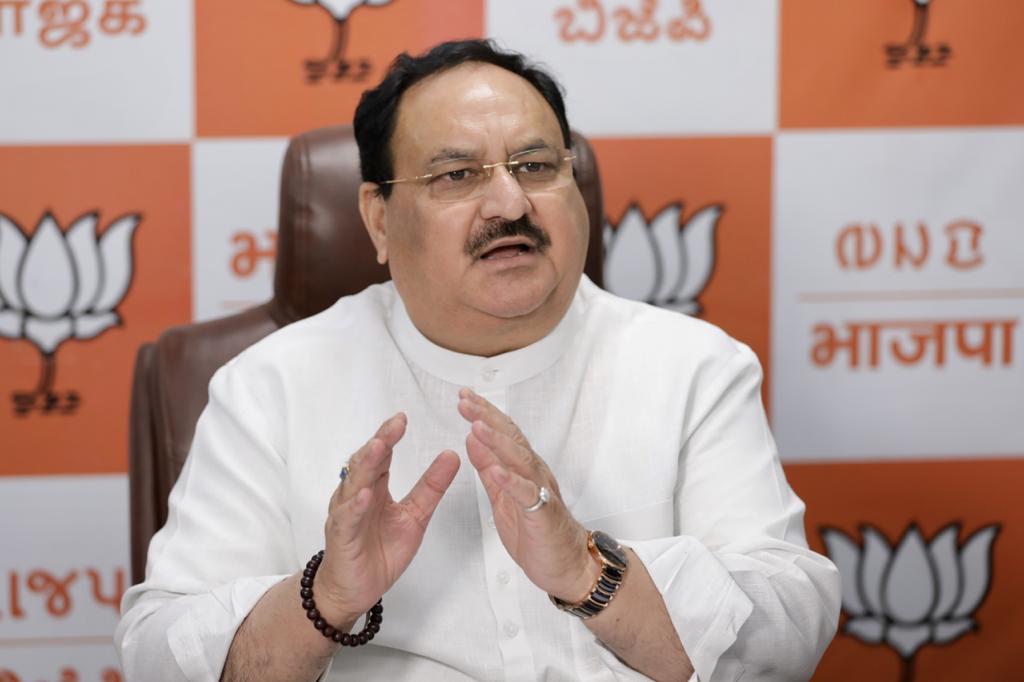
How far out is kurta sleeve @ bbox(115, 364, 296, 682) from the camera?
1.45 meters

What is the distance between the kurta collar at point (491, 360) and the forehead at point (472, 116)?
0.24 meters

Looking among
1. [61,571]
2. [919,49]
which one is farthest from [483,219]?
[61,571]

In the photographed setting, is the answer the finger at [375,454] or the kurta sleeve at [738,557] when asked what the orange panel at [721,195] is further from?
the finger at [375,454]

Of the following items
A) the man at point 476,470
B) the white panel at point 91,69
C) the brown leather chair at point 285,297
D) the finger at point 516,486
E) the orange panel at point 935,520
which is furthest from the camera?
the orange panel at point 935,520

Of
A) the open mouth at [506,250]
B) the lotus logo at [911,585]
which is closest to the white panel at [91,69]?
the open mouth at [506,250]

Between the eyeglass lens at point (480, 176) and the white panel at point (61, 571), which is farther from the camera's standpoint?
the white panel at point (61, 571)

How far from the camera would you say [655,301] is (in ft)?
7.74

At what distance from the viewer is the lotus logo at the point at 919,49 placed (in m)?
2.32

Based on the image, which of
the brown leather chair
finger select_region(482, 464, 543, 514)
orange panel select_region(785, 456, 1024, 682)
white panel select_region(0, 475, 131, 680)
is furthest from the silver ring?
white panel select_region(0, 475, 131, 680)

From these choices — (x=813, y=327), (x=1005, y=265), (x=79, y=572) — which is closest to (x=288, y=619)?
(x=79, y=572)

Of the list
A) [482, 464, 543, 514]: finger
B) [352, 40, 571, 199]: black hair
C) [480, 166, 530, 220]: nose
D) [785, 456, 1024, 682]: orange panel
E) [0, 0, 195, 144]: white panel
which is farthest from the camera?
[785, 456, 1024, 682]: orange panel

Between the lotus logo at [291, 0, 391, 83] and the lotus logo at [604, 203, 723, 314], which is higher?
the lotus logo at [291, 0, 391, 83]

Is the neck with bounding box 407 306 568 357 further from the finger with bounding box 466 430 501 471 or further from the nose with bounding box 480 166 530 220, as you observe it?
the finger with bounding box 466 430 501 471

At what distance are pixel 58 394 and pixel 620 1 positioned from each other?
50.6 inches
